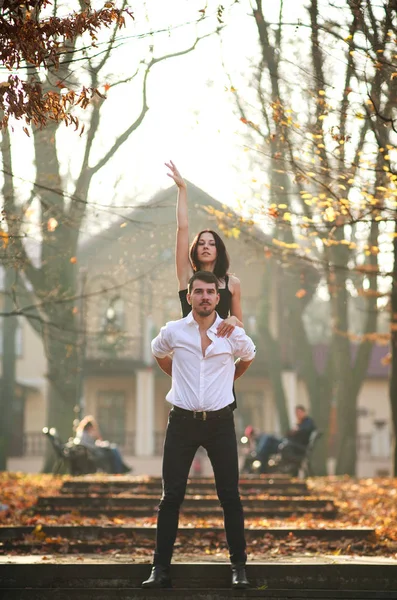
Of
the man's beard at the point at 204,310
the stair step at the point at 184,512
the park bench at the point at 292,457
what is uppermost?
the man's beard at the point at 204,310

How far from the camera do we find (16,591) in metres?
7.33

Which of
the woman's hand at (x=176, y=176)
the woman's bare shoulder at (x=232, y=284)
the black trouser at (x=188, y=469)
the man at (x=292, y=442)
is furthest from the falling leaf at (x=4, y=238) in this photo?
the man at (x=292, y=442)

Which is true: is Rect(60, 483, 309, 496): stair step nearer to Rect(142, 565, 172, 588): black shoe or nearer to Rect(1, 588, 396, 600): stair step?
Rect(1, 588, 396, 600): stair step

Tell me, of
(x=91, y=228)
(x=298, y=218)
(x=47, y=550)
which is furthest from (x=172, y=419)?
(x=91, y=228)

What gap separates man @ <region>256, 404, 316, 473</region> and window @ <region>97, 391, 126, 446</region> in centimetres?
2459

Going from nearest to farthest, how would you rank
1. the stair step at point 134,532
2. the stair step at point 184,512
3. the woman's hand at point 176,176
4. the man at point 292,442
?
the woman's hand at point 176,176 < the stair step at point 134,532 < the stair step at point 184,512 < the man at point 292,442

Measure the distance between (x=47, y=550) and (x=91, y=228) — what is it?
1052cm

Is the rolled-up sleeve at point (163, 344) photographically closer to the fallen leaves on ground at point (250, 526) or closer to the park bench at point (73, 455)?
the fallen leaves on ground at point (250, 526)

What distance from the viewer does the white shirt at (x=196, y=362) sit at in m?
7.09

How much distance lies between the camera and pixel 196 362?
711 centimetres

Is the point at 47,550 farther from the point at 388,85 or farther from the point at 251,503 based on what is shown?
the point at 388,85

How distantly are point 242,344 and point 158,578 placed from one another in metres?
1.62

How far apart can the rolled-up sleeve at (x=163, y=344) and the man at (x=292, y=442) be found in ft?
46.4

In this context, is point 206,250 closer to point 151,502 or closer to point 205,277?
point 205,277
